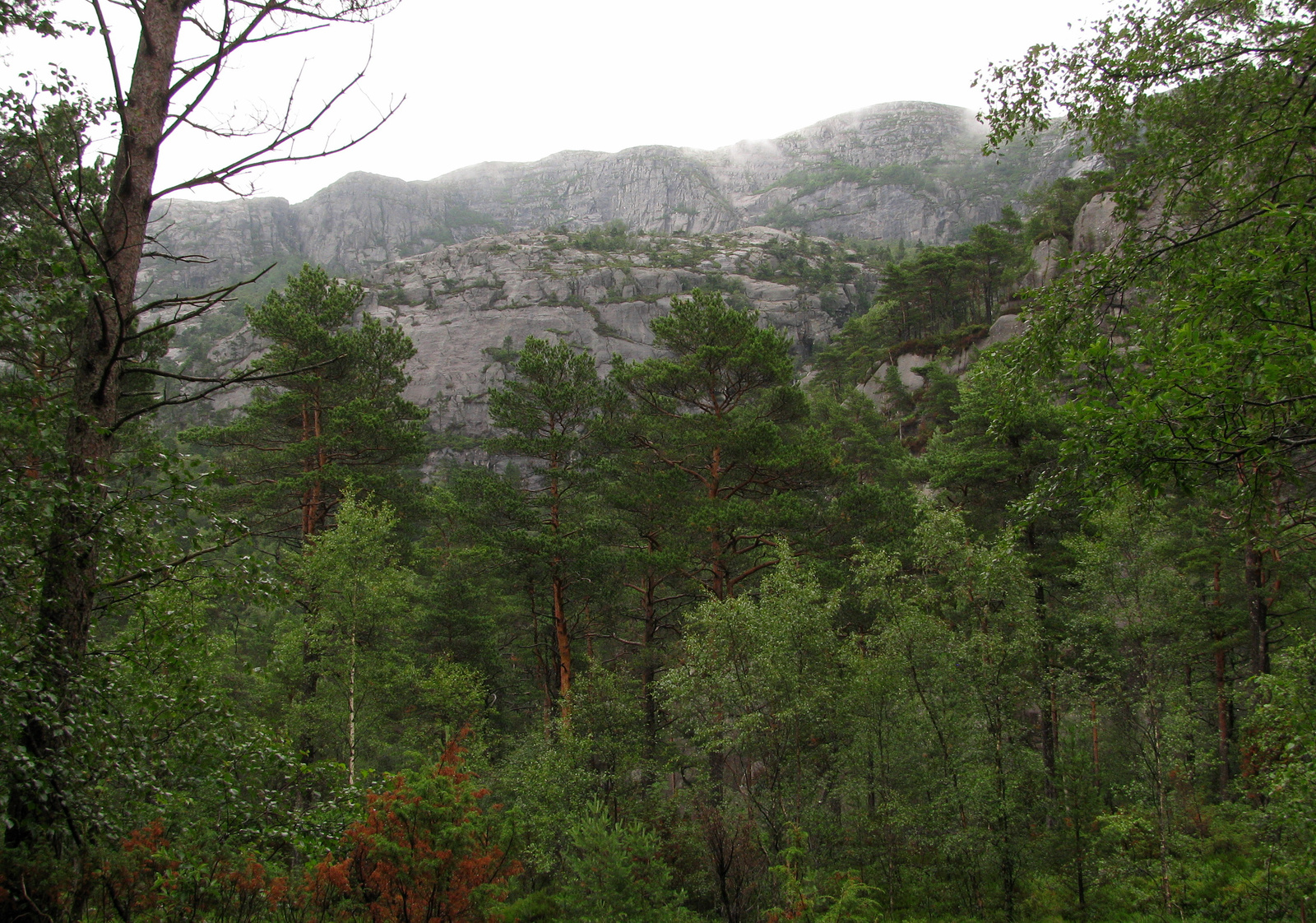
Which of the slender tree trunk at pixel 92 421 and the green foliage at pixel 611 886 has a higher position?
the slender tree trunk at pixel 92 421

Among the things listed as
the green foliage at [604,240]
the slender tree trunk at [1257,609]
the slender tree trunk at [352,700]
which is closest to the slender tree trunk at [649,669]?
the slender tree trunk at [352,700]

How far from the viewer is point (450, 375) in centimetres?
7069

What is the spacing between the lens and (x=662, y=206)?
184250 millimetres

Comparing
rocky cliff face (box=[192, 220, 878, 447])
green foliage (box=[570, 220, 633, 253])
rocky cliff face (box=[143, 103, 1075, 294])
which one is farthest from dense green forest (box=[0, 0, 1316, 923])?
rocky cliff face (box=[143, 103, 1075, 294])

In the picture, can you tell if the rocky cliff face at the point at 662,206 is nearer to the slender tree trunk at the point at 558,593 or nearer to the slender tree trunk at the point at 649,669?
the slender tree trunk at the point at 558,593

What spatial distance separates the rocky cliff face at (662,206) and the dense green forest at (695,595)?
13457 centimetres

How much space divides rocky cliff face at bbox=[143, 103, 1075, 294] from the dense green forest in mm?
134566

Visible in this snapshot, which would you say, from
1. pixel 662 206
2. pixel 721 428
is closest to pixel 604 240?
pixel 721 428

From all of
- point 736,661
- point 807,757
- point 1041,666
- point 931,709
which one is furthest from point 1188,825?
point 736,661

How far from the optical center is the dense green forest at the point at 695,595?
3.85 meters

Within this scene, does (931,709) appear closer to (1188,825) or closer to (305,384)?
(1188,825)

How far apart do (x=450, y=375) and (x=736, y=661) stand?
6511 centimetres

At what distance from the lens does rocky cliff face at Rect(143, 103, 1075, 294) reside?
148250mm

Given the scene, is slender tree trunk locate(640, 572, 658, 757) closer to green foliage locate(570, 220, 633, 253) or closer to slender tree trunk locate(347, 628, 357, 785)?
slender tree trunk locate(347, 628, 357, 785)
